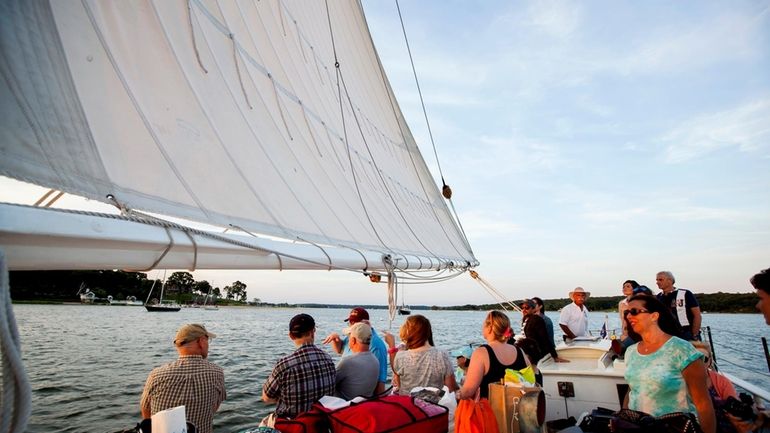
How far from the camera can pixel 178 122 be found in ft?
6.23

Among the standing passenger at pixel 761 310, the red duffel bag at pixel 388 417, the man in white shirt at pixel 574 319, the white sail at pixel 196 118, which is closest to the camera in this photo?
the white sail at pixel 196 118

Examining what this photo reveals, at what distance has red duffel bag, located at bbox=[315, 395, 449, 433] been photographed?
6.24 feet

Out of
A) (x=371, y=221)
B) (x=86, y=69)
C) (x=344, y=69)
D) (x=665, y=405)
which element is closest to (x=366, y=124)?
(x=344, y=69)

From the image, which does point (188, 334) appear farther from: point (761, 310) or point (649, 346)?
point (761, 310)

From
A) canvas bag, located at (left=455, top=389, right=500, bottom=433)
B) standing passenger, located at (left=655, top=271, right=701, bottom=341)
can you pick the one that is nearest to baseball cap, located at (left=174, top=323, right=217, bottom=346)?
canvas bag, located at (left=455, top=389, right=500, bottom=433)

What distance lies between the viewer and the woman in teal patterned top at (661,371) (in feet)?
6.83

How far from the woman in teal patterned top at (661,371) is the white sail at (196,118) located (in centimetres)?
183

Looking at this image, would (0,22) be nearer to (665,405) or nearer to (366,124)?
(665,405)

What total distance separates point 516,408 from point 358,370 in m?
1.19

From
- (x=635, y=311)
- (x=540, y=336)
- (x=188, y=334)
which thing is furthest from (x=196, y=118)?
(x=540, y=336)

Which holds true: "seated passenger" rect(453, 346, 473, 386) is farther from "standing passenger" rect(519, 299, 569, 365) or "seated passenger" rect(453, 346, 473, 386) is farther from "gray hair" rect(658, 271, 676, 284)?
"gray hair" rect(658, 271, 676, 284)

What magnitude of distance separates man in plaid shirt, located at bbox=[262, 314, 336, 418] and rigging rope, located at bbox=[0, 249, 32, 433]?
6.57 feet

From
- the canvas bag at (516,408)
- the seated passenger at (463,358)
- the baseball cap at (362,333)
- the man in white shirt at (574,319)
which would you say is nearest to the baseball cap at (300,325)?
the baseball cap at (362,333)

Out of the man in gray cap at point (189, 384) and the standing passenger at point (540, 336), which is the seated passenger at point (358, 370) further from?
the standing passenger at point (540, 336)
